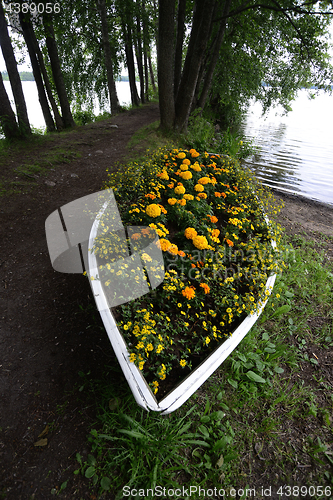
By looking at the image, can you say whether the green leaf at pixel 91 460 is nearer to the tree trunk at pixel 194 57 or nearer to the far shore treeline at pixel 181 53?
the far shore treeline at pixel 181 53

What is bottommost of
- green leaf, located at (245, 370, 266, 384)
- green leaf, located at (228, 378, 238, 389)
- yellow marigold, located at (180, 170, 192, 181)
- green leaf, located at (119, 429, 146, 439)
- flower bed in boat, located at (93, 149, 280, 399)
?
green leaf, located at (245, 370, 266, 384)

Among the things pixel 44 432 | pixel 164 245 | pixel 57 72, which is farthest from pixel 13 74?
pixel 44 432

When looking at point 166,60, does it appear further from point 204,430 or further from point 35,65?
point 204,430

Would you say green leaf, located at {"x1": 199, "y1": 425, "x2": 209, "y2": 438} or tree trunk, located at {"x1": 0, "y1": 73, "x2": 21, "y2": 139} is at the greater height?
tree trunk, located at {"x1": 0, "y1": 73, "x2": 21, "y2": 139}

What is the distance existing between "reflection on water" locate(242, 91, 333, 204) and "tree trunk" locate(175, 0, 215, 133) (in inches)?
132

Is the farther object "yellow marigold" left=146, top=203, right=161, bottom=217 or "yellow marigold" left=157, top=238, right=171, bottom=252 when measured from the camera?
"yellow marigold" left=146, top=203, right=161, bottom=217

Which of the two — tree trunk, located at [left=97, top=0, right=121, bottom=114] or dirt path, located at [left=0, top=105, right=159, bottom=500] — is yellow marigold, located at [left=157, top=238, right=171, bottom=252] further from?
tree trunk, located at [left=97, top=0, right=121, bottom=114]

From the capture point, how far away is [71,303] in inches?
98.6

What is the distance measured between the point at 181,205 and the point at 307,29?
287 inches

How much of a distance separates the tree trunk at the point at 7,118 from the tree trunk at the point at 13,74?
0.60ft

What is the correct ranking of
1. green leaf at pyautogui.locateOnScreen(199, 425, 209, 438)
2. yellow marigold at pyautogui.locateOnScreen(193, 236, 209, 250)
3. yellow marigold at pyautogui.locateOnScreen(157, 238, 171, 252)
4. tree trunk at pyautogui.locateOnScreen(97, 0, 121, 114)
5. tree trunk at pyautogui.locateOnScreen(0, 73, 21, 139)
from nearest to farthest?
green leaf at pyautogui.locateOnScreen(199, 425, 209, 438) < yellow marigold at pyautogui.locateOnScreen(157, 238, 171, 252) < yellow marigold at pyautogui.locateOnScreen(193, 236, 209, 250) < tree trunk at pyautogui.locateOnScreen(0, 73, 21, 139) < tree trunk at pyautogui.locateOnScreen(97, 0, 121, 114)

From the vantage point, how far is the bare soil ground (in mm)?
1501

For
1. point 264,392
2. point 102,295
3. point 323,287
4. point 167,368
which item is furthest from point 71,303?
point 323,287

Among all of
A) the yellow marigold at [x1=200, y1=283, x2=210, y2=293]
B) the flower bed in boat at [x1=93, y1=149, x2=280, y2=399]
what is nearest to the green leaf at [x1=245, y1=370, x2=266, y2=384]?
the flower bed in boat at [x1=93, y1=149, x2=280, y2=399]
